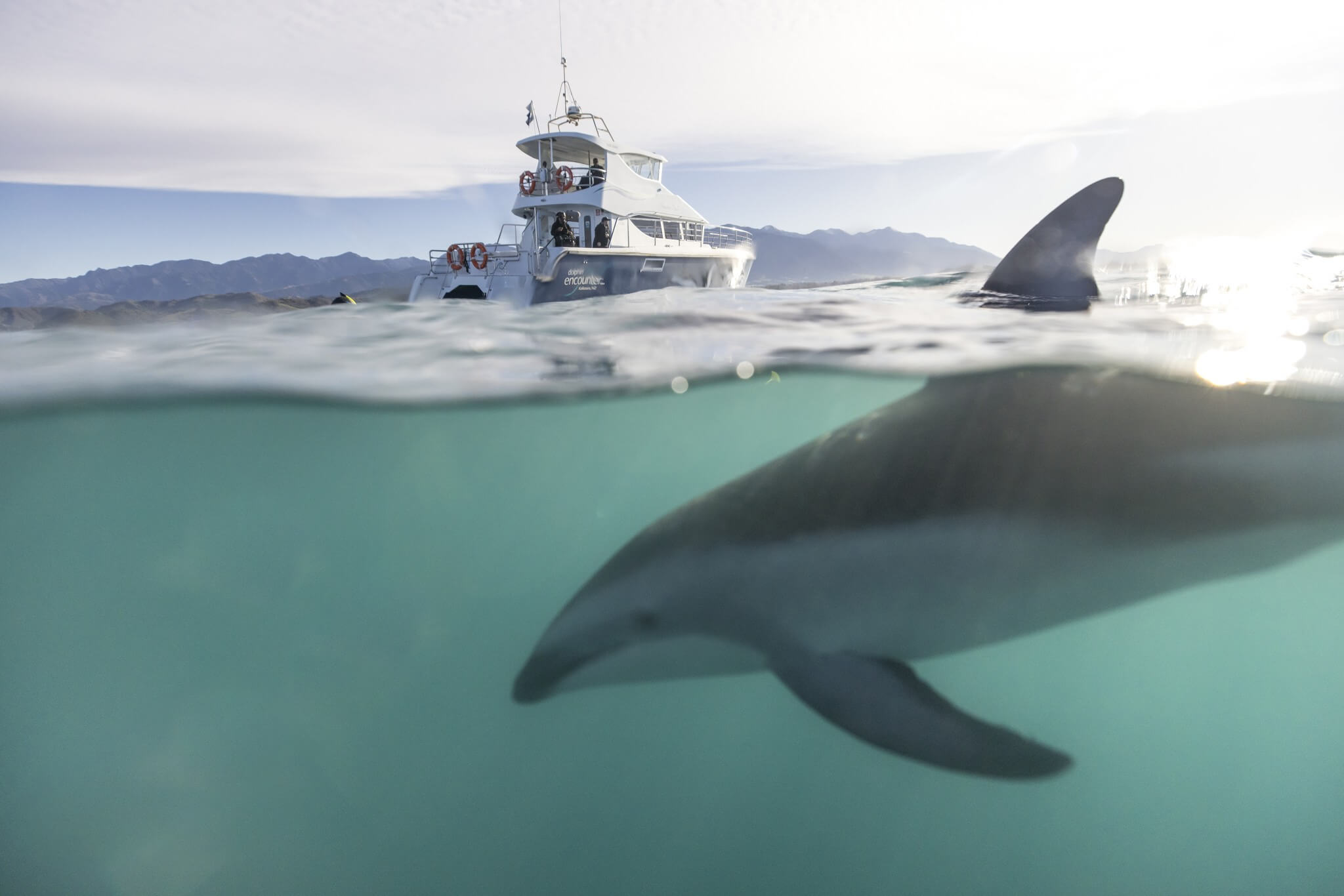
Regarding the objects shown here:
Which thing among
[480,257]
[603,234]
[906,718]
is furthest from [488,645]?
[603,234]

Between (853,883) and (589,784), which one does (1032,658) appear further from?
(589,784)

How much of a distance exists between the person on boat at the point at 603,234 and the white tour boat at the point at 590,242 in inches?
1.7

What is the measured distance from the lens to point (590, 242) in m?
22.0

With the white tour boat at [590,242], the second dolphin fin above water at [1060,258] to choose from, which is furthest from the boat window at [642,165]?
the second dolphin fin above water at [1060,258]

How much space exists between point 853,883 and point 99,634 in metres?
14.1

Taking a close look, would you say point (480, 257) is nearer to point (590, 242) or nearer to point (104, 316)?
point (590, 242)

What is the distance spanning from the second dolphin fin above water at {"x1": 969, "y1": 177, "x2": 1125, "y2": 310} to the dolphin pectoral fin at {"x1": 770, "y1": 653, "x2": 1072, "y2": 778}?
3936 millimetres

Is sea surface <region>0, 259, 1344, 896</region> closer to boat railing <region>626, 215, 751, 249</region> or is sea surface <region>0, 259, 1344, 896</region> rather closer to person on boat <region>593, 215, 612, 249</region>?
person on boat <region>593, 215, 612, 249</region>

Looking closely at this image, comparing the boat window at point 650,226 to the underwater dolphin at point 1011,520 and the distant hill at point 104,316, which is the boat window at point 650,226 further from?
the underwater dolphin at point 1011,520

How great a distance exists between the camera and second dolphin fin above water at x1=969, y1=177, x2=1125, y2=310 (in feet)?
17.3

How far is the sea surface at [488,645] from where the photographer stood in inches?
271

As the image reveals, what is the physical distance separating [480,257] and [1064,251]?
1714 centimetres

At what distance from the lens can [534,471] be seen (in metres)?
13.7

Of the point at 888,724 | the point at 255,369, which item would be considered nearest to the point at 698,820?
A: the point at 888,724
